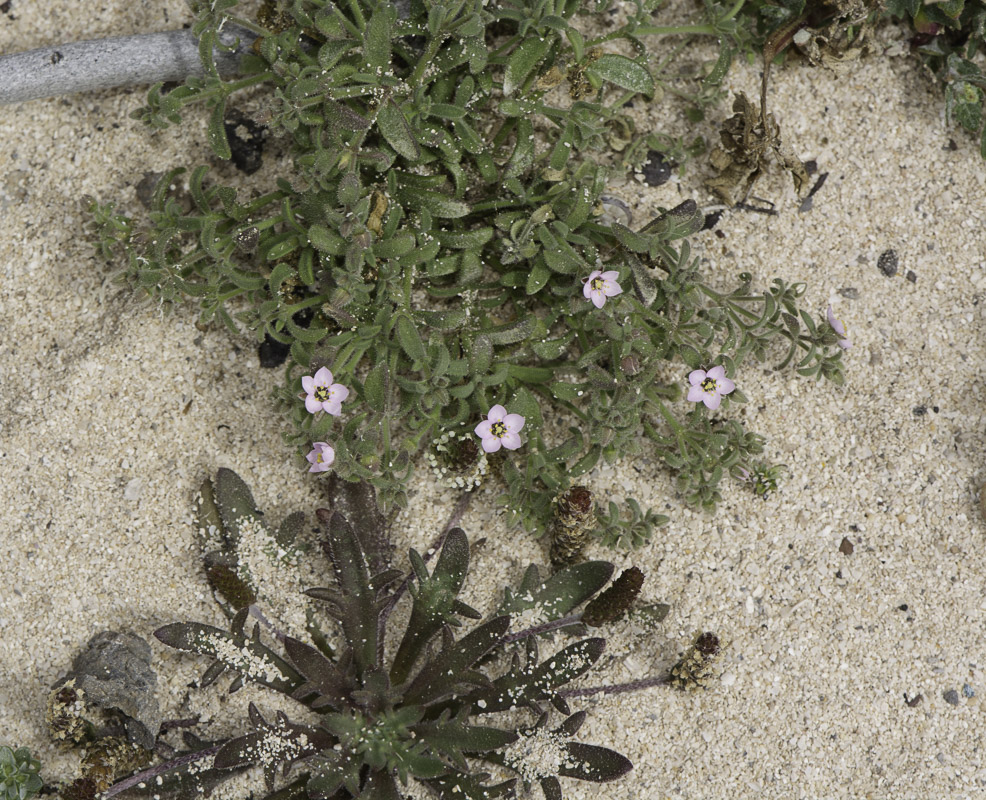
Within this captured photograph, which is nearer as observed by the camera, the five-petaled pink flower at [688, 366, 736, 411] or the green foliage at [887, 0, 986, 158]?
the five-petaled pink flower at [688, 366, 736, 411]

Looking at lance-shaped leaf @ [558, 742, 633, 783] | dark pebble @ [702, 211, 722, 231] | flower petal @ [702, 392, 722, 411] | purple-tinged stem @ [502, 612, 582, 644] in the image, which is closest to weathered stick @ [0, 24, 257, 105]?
dark pebble @ [702, 211, 722, 231]

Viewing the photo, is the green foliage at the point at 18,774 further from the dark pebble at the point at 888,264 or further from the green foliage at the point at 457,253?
the dark pebble at the point at 888,264

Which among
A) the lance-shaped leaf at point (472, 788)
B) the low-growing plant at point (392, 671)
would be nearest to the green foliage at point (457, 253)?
the low-growing plant at point (392, 671)

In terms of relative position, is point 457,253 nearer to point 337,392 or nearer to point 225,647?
point 337,392

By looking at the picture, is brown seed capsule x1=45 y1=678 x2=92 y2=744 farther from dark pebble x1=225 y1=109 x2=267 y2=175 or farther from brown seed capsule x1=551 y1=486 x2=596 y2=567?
dark pebble x1=225 y1=109 x2=267 y2=175

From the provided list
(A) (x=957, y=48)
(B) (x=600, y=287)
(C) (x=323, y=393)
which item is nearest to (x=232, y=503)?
(C) (x=323, y=393)

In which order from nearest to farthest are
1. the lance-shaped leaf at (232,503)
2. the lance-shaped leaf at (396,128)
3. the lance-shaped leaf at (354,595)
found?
1. the lance-shaped leaf at (396,128)
2. the lance-shaped leaf at (354,595)
3. the lance-shaped leaf at (232,503)
